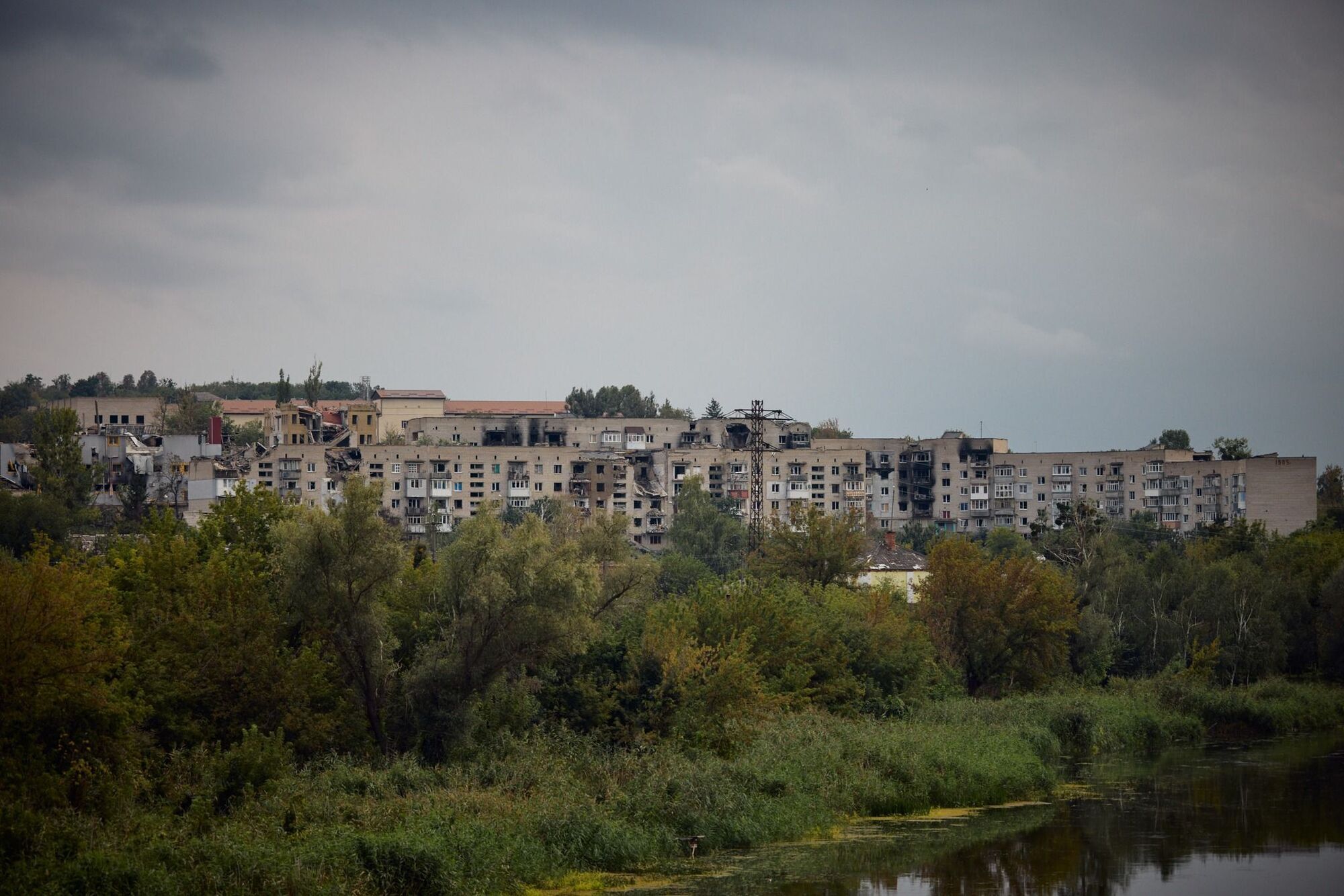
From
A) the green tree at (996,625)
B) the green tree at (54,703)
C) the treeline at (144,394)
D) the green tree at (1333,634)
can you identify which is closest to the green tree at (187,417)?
the treeline at (144,394)

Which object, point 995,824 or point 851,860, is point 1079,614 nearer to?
point 995,824

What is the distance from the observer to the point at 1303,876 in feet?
89.8

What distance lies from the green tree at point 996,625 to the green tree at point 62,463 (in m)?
56.8

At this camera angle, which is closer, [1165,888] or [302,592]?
[1165,888]

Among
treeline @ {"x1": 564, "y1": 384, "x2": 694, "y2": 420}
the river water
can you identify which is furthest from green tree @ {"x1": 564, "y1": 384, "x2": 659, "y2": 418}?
the river water

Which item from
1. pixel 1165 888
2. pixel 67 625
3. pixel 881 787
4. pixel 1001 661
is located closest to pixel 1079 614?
pixel 1001 661

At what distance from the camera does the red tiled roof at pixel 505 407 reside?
14288 centimetres

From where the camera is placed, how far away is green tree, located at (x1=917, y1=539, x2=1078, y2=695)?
1992 inches

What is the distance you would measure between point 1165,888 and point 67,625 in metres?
20.3

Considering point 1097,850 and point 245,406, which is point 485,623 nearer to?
point 1097,850

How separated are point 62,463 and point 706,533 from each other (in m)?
43.9

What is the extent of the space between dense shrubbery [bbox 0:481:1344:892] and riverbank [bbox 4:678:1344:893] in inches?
2.8

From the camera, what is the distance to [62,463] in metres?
90.9

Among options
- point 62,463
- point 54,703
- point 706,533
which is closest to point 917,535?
point 706,533
